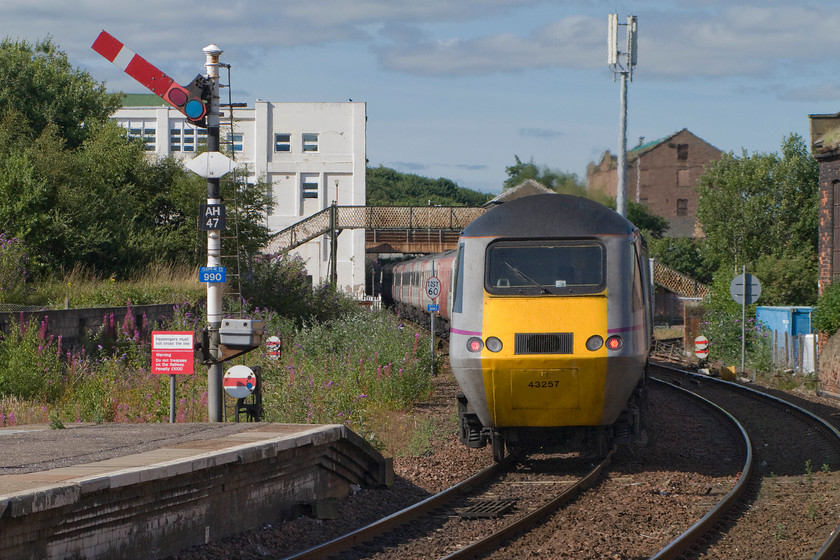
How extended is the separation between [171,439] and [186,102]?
395 centimetres

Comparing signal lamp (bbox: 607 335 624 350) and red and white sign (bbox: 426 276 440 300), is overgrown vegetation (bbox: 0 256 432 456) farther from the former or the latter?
signal lamp (bbox: 607 335 624 350)

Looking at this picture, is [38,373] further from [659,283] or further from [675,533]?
[659,283]

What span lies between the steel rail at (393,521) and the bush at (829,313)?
17.7 meters

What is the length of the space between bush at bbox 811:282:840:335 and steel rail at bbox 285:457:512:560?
17.7m

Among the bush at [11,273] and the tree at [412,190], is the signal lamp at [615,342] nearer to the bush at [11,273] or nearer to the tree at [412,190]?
the bush at [11,273]

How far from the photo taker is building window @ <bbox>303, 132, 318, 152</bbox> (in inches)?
2285

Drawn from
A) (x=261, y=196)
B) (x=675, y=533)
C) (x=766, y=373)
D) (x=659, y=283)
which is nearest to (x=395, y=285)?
(x=659, y=283)

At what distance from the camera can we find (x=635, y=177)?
75750 mm

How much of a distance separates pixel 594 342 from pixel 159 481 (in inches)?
211

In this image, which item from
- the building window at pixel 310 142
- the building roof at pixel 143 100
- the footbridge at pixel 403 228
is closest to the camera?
the footbridge at pixel 403 228

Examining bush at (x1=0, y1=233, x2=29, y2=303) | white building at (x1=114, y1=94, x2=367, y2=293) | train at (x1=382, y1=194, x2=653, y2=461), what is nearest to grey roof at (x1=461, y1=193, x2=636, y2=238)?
train at (x1=382, y1=194, x2=653, y2=461)

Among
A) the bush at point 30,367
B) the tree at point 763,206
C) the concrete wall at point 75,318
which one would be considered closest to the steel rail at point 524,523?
Result: the bush at point 30,367

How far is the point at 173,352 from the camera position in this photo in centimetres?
1115

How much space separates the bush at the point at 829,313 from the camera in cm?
2658
